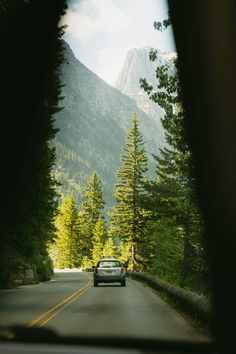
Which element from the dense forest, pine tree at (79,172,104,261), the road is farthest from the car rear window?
pine tree at (79,172,104,261)

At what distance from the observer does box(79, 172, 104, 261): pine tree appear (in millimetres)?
106812

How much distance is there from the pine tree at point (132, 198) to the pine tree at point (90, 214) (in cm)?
3342

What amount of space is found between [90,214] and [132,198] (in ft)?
135

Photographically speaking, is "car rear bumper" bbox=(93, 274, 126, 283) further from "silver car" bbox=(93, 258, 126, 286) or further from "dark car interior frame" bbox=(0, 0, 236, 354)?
"dark car interior frame" bbox=(0, 0, 236, 354)

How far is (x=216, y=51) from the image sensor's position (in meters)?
5.84

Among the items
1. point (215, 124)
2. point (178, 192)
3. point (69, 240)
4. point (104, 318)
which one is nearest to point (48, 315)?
point (104, 318)

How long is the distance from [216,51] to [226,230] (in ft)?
6.24

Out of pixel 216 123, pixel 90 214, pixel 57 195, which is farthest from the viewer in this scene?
pixel 90 214

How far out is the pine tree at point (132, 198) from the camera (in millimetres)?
66625

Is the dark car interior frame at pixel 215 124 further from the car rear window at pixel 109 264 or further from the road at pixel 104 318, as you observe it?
the car rear window at pixel 109 264

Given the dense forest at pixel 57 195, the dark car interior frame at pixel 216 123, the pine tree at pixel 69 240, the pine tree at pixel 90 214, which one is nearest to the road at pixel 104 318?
the dense forest at pixel 57 195

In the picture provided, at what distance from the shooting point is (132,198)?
225ft

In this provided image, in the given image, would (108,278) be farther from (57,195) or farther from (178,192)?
(178,192)

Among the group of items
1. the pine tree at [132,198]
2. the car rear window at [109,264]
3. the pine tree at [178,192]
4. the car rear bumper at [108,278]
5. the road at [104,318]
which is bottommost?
the road at [104,318]
